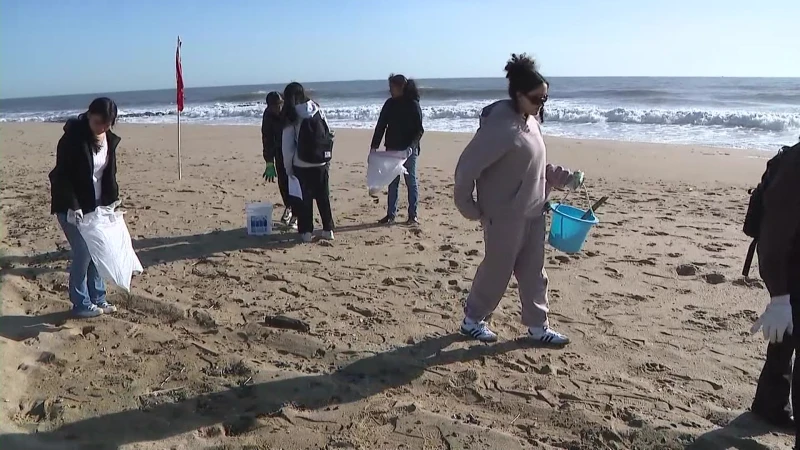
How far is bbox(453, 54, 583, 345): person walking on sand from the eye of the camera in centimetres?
367

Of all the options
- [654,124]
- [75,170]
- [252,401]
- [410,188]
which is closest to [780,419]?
[252,401]

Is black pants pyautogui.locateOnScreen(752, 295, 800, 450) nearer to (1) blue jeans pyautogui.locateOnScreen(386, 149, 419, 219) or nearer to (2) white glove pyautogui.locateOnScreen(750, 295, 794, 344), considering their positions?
(2) white glove pyautogui.locateOnScreen(750, 295, 794, 344)

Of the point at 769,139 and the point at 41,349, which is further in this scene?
the point at 769,139

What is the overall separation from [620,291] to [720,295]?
834mm

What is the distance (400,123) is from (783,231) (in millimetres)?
5022

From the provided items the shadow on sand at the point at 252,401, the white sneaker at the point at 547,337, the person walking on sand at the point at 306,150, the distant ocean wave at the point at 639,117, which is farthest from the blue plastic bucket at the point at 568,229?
the distant ocean wave at the point at 639,117

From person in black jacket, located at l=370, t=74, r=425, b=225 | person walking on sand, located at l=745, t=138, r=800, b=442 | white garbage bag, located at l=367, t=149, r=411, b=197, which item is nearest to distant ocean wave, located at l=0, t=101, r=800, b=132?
person in black jacket, located at l=370, t=74, r=425, b=225

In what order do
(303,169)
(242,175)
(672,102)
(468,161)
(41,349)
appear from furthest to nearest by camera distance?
1. (672,102)
2. (242,175)
3. (303,169)
4. (41,349)
5. (468,161)

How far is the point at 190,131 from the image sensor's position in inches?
818

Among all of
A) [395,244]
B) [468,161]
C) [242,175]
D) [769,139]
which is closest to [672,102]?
[769,139]

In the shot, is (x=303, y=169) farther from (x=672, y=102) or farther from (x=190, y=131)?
(x=672, y=102)

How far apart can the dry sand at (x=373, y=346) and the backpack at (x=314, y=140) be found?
0.96 m

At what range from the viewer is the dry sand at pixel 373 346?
3303 millimetres

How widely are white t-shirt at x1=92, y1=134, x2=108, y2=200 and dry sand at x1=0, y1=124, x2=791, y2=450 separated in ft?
3.20
